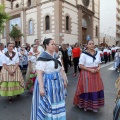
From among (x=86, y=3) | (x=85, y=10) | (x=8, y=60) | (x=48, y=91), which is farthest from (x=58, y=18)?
(x=48, y=91)

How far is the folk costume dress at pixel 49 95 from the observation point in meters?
3.29

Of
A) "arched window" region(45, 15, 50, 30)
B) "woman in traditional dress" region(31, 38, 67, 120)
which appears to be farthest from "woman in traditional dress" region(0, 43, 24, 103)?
"arched window" region(45, 15, 50, 30)

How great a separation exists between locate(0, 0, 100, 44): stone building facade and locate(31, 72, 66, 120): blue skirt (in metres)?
19.3

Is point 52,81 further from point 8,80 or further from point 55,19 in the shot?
point 55,19

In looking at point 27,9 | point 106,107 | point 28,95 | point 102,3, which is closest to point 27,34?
point 27,9

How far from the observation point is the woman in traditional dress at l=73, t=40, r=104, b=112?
15.2 ft

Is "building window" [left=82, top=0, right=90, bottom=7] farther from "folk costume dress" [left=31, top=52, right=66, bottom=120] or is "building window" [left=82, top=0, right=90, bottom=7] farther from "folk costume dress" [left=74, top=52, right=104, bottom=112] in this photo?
"folk costume dress" [left=31, top=52, right=66, bottom=120]

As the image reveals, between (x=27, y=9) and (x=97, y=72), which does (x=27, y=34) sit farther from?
(x=97, y=72)

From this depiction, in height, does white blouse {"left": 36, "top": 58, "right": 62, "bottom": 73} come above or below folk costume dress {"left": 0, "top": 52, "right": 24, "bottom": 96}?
above

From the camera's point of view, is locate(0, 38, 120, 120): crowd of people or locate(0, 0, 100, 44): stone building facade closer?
locate(0, 38, 120, 120): crowd of people

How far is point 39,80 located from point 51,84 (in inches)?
8.5

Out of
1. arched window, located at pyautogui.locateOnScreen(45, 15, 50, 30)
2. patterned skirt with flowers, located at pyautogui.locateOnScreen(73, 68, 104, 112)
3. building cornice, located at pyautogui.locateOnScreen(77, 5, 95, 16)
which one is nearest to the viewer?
patterned skirt with flowers, located at pyautogui.locateOnScreen(73, 68, 104, 112)

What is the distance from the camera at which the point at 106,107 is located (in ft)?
17.0

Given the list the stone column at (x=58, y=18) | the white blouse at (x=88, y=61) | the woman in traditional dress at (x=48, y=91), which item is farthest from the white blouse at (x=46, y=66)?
the stone column at (x=58, y=18)
